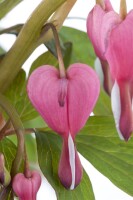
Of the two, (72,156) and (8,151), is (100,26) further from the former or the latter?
(8,151)

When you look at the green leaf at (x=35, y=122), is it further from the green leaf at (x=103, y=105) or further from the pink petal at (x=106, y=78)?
the pink petal at (x=106, y=78)

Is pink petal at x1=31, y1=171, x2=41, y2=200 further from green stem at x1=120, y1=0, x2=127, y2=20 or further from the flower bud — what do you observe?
green stem at x1=120, y1=0, x2=127, y2=20

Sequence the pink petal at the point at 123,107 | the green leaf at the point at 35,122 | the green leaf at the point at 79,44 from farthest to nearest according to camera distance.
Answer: the green leaf at the point at 35,122
the green leaf at the point at 79,44
the pink petal at the point at 123,107

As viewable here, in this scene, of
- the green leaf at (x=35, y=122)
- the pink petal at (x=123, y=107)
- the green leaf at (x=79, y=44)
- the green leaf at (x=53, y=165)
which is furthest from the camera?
the green leaf at (x=35, y=122)

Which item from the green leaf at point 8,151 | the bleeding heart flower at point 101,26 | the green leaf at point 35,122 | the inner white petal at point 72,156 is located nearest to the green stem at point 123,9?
the bleeding heart flower at point 101,26

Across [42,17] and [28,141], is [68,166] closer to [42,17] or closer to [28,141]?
[42,17]

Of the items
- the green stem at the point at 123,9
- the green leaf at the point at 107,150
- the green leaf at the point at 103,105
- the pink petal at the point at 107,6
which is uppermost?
the green stem at the point at 123,9
